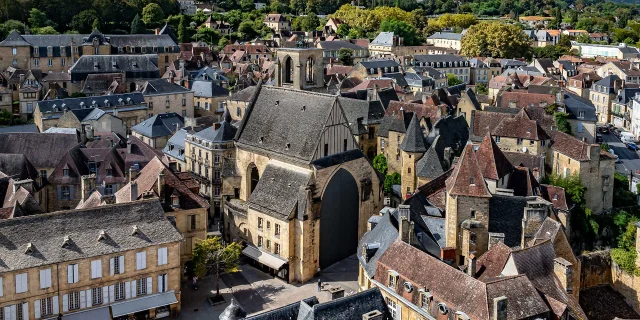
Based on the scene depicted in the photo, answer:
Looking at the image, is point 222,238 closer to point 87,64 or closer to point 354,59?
point 87,64

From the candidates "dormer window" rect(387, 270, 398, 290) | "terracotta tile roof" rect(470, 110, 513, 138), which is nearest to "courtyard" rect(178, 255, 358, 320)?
"dormer window" rect(387, 270, 398, 290)

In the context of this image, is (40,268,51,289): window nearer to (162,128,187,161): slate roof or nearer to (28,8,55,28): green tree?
(162,128,187,161): slate roof

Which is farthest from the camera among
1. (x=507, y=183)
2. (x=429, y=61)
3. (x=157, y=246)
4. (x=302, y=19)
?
(x=302, y=19)

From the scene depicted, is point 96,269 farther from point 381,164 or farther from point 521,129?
point 521,129

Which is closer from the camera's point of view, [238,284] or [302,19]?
[238,284]

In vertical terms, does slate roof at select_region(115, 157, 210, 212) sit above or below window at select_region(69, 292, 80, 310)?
above

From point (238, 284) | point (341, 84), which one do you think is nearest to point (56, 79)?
point (341, 84)

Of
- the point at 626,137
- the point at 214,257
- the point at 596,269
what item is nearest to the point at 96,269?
the point at 214,257
